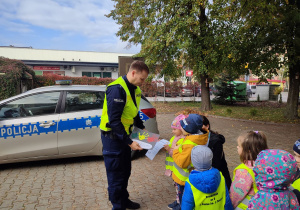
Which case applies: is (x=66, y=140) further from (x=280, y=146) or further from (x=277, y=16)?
(x=277, y=16)

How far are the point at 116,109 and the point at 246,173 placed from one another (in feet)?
4.78

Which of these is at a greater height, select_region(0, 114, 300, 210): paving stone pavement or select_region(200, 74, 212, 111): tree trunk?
select_region(200, 74, 212, 111): tree trunk

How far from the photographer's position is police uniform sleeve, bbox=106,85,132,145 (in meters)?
2.67

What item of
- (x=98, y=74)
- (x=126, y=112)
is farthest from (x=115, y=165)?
(x=98, y=74)

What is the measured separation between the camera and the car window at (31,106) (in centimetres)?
473

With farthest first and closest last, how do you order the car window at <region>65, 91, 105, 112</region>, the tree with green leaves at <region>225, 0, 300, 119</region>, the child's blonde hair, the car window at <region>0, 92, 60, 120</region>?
the tree with green leaves at <region>225, 0, 300, 119</region>, the car window at <region>65, 91, 105, 112</region>, the car window at <region>0, 92, 60, 120</region>, the child's blonde hair

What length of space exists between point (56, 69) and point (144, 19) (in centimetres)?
2602

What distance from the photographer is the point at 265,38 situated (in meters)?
10.4

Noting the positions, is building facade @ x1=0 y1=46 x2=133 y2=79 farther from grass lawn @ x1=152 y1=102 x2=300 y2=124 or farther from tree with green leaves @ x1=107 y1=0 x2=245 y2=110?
tree with green leaves @ x1=107 y1=0 x2=245 y2=110

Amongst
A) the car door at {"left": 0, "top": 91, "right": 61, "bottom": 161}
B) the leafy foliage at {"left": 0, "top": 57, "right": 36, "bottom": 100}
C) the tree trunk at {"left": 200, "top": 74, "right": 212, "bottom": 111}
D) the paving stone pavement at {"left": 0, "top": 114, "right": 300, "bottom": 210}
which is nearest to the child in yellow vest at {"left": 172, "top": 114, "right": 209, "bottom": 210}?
the paving stone pavement at {"left": 0, "top": 114, "right": 300, "bottom": 210}

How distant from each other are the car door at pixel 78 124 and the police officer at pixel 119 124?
2105 mm

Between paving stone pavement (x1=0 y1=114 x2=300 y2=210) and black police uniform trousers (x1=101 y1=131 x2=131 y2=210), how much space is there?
648 mm

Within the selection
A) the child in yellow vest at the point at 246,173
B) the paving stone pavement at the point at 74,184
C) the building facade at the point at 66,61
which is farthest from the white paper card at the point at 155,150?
the building facade at the point at 66,61

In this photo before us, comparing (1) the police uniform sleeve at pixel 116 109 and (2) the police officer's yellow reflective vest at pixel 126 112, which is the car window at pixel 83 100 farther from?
(1) the police uniform sleeve at pixel 116 109
